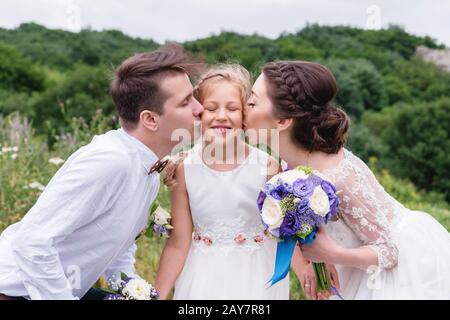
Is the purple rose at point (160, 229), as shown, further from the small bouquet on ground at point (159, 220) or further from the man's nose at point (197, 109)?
the man's nose at point (197, 109)

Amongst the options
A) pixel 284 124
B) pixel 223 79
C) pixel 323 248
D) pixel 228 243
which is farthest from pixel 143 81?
pixel 323 248

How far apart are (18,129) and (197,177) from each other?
12.3 feet

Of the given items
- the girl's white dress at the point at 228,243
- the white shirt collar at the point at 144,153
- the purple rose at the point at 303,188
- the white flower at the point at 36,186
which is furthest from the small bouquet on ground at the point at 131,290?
the white flower at the point at 36,186

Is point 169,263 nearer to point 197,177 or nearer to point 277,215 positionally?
point 197,177

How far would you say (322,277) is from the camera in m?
3.31

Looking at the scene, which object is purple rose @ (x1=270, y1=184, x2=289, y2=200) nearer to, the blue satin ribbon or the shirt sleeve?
the blue satin ribbon

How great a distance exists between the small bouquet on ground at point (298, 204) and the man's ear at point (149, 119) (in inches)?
26.1

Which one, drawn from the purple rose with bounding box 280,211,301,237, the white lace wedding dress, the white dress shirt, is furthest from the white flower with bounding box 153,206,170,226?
the white lace wedding dress

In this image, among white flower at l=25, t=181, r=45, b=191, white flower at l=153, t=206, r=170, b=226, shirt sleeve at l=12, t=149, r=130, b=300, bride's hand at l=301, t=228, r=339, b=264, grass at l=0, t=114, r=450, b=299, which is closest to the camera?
shirt sleeve at l=12, t=149, r=130, b=300

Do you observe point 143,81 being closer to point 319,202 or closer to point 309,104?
point 309,104

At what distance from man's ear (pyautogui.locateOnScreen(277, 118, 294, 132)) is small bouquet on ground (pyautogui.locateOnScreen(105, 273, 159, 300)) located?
42.7 inches

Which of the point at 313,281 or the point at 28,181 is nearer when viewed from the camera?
the point at 313,281

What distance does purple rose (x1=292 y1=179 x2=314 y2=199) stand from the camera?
288 centimetres

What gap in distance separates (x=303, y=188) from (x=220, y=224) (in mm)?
856
